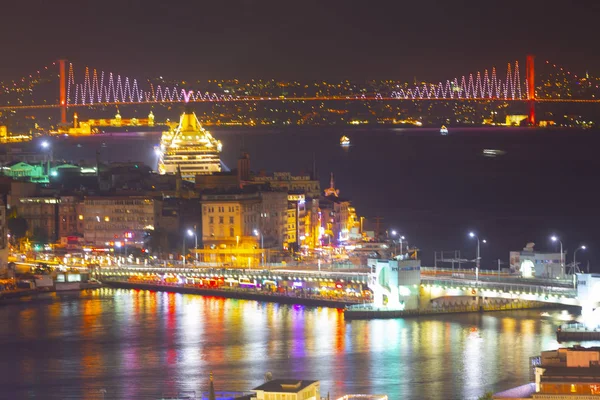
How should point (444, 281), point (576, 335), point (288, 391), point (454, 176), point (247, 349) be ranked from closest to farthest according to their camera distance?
point (288, 391) → point (247, 349) → point (576, 335) → point (444, 281) → point (454, 176)

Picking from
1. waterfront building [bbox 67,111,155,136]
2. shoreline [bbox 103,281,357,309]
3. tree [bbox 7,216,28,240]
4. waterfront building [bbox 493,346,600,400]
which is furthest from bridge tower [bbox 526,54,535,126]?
waterfront building [bbox 493,346,600,400]

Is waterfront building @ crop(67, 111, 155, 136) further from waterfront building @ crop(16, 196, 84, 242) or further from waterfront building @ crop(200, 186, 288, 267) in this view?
waterfront building @ crop(200, 186, 288, 267)

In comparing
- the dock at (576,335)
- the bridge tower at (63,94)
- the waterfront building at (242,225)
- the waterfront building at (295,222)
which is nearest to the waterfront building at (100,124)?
the bridge tower at (63,94)

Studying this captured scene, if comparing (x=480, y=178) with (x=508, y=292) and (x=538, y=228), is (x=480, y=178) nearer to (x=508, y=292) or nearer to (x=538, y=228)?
(x=538, y=228)

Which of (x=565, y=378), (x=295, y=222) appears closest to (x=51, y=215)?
(x=295, y=222)

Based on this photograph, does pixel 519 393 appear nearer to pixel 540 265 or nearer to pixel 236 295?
pixel 540 265

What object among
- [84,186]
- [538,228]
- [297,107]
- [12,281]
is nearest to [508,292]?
[12,281]

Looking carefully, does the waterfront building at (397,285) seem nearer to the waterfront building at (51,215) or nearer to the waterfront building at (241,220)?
the waterfront building at (241,220)

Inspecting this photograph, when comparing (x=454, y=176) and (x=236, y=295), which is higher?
(x=454, y=176)

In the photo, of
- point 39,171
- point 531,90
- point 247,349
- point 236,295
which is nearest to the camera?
point 247,349
